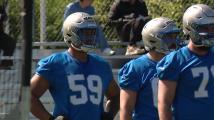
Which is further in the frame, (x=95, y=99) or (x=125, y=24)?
(x=125, y=24)

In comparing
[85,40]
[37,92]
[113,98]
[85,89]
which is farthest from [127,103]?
[37,92]

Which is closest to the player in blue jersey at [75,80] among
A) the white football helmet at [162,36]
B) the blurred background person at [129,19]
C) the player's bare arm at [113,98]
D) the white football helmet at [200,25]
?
the player's bare arm at [113,98]

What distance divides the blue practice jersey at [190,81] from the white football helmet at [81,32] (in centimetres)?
66

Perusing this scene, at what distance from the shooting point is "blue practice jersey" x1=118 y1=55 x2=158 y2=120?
6.40m

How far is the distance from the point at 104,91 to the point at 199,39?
92cm

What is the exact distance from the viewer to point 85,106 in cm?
611

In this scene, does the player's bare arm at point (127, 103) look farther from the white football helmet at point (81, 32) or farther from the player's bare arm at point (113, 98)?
the white football helmet at point (81, 32)

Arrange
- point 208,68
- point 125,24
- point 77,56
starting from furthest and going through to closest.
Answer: point 125,24, point 77,56, point 208,68

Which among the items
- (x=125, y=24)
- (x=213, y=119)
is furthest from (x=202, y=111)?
(x=125, y=24)

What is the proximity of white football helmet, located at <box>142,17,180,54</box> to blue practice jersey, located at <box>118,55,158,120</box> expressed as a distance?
20 centimetres

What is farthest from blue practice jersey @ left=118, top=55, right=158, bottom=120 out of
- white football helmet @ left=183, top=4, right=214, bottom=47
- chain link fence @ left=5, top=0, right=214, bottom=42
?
chain link fence @ left=5, top=0, right=214, bottom=42

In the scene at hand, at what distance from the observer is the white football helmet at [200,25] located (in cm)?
591

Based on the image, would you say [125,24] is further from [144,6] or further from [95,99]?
[95,99]

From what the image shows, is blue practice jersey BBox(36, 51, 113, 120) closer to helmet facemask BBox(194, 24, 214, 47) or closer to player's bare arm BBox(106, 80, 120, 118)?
player's bare arm BBox(106, 80, 120, 118)
